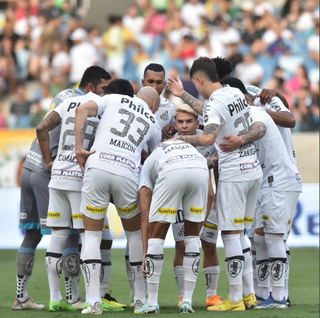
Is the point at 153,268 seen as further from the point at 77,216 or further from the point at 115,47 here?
the point at 115,47

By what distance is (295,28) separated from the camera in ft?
60.3

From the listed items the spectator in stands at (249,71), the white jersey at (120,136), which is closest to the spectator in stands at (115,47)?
the spectator in stands at (249,71)

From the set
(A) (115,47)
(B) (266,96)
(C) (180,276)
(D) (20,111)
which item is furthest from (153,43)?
(C) (180,276)

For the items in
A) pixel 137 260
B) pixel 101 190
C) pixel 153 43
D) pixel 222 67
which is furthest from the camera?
pixel 153 43

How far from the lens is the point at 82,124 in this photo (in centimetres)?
627

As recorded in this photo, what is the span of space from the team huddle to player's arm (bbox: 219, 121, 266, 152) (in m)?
0.01

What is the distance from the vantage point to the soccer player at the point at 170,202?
6160mm

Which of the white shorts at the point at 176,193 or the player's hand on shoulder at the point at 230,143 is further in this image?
the player's hand on shoulder at the point at 230,143

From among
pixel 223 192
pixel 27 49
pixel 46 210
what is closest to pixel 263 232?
pixel 223 192

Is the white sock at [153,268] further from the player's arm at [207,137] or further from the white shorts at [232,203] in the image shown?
the player's arm at [207,137]

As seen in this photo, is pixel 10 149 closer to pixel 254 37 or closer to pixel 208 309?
pixel 254 37

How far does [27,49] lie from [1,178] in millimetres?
5937

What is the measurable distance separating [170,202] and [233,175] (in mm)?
811

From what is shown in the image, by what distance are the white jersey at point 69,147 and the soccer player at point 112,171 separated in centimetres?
29
